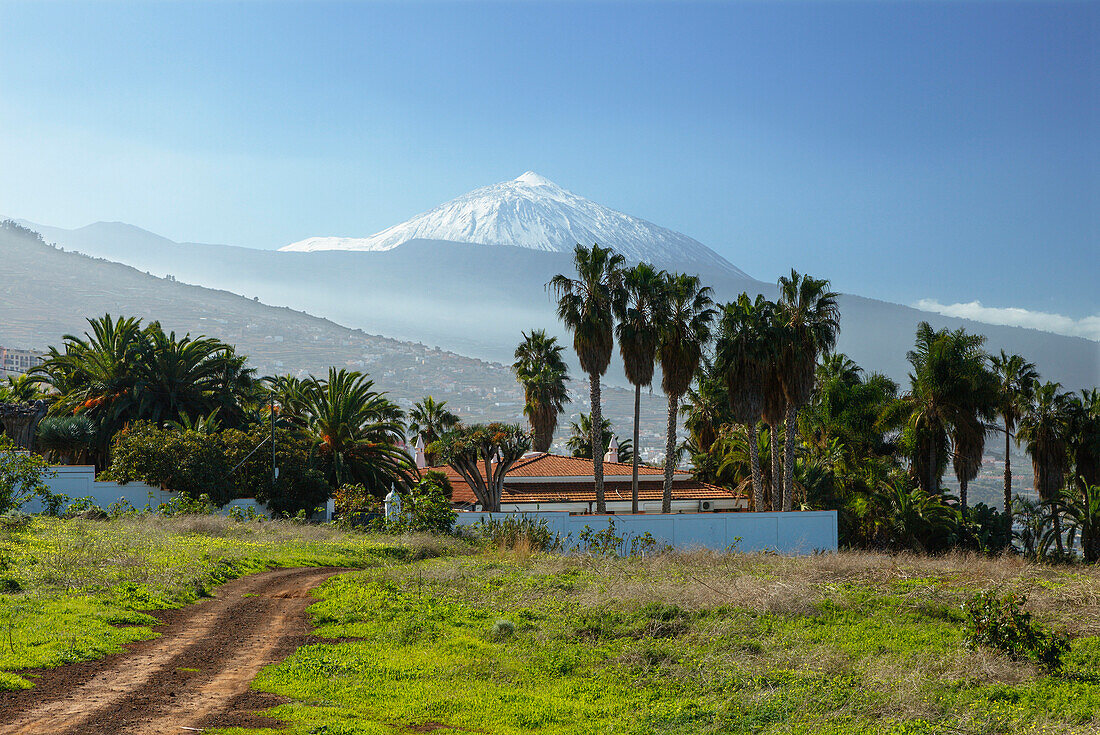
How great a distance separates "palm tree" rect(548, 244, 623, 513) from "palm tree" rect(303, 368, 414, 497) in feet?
36.8

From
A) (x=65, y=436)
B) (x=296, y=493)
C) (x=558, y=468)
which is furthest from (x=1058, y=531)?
(x=65, y=436)

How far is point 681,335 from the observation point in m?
42.0

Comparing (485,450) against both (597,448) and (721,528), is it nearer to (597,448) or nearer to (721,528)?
(597,448)

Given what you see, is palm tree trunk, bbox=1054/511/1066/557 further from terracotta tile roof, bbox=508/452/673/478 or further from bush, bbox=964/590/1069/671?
bush, bbox=964/590/1069/671

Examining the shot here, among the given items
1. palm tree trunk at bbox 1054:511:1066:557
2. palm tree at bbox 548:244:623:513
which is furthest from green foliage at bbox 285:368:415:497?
palm tree trunk at bbox 1054:511:1066:557

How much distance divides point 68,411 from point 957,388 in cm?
4775

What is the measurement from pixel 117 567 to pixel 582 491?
33743mm

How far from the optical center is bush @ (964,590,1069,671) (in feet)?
42.4

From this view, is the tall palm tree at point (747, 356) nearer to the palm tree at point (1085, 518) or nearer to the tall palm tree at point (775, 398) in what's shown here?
the tall palm tree at point (775, 398)

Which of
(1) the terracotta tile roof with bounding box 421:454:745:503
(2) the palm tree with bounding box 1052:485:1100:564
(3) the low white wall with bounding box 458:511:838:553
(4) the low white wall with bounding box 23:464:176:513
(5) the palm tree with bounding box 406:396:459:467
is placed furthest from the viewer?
(5) the palm tree with bounding box 406:396:459:467

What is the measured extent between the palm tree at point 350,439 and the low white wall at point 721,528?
14643 millimetres

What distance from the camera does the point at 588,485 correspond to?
51500mm

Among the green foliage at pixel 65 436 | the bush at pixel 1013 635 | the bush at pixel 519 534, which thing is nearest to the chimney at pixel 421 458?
the green foliage at pixel 65 436

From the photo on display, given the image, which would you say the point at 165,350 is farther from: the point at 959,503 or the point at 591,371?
the point at 959,503
